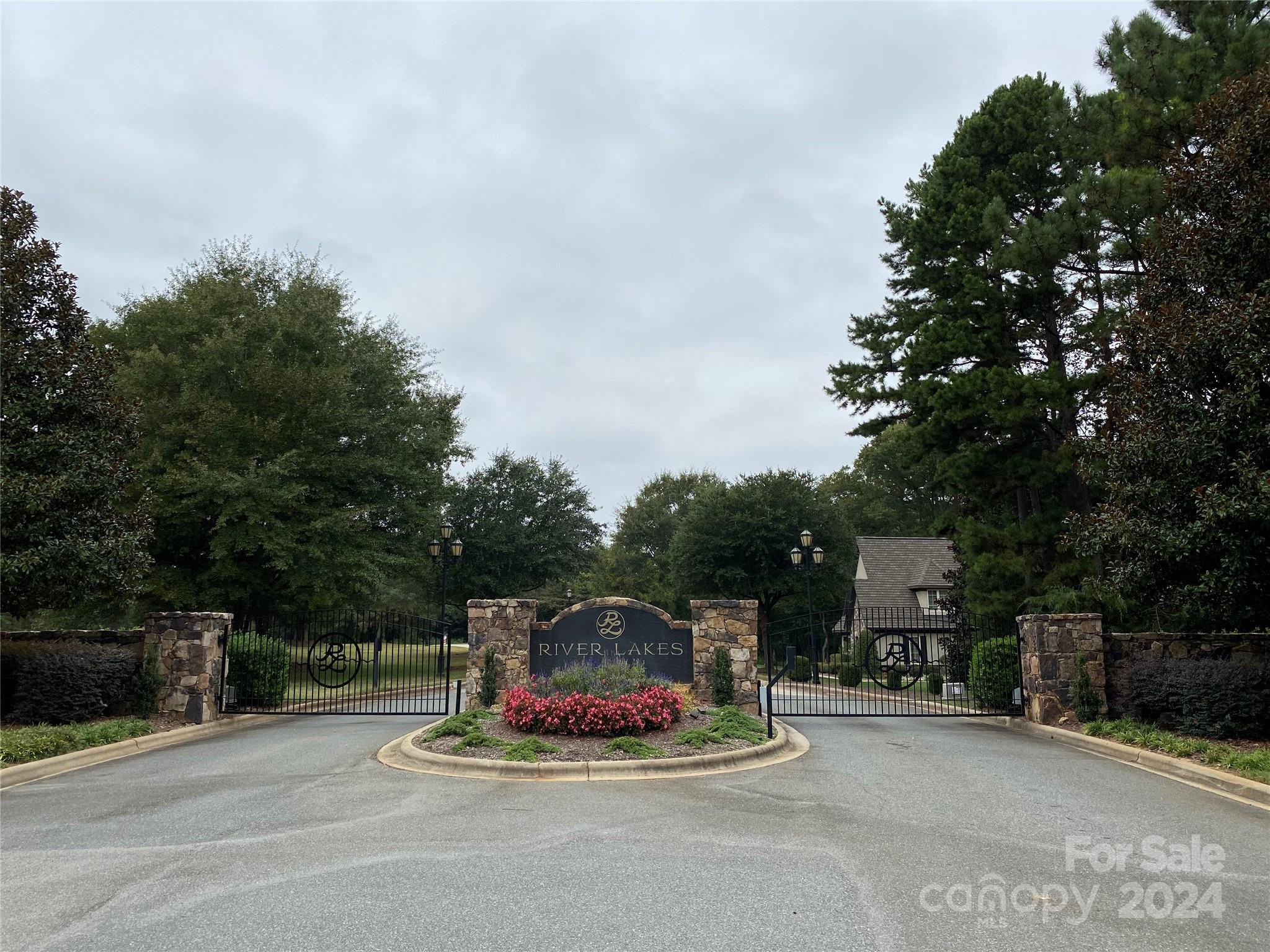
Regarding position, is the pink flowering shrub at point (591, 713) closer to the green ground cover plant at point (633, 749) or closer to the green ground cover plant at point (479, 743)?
the green ground cover plant at point (633, 749)

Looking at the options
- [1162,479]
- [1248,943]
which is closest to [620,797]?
[1248,943]

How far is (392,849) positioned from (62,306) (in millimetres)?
11284

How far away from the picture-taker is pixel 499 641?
600 inches

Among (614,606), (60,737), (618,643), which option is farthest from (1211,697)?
(60,737)

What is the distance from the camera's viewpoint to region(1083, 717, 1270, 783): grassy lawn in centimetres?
937

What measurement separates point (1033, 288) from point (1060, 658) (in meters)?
9.86

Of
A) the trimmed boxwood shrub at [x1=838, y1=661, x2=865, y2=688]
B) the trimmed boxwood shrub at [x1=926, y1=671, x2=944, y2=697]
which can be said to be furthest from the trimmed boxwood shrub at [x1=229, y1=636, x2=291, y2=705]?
the trimmed boxwood shrub at [x1=838, y1=661, x2=865, y2=688]

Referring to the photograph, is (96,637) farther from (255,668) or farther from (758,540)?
(758,540)

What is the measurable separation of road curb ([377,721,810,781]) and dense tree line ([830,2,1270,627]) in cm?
945

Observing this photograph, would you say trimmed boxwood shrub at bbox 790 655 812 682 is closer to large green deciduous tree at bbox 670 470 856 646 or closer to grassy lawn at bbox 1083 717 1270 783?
large green deciduous tree at bbox 670 470 856 646

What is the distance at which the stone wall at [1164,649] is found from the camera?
1291 cm

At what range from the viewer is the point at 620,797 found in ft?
27.3

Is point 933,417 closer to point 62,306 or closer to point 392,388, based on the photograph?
point 392,388

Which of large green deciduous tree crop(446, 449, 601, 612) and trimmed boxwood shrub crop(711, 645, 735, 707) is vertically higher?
large green deciduous tree crop(446, 449, 601, 612)
